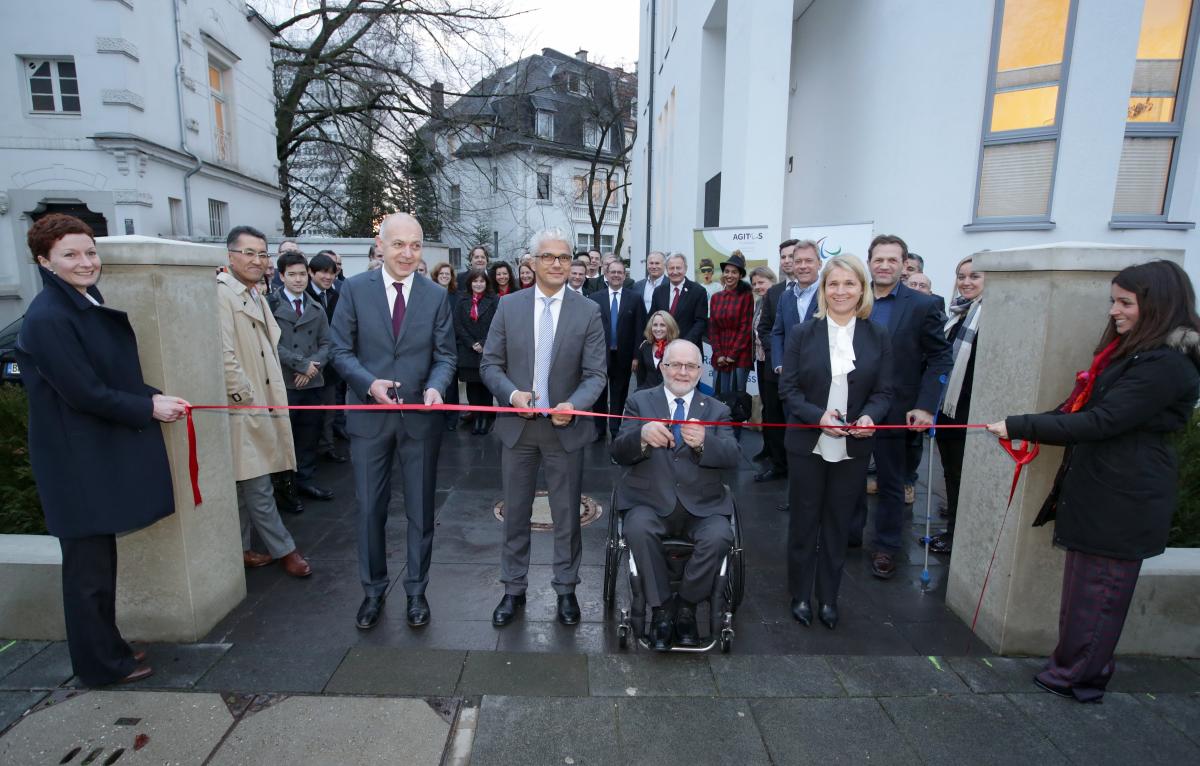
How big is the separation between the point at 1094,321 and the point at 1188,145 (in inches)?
236

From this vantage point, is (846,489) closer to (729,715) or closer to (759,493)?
(729,715)

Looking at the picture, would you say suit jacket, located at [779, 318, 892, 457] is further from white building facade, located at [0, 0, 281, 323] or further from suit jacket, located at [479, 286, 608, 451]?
white building facade, located at [0, 0, 281, 323]

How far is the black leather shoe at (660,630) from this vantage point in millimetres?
3209

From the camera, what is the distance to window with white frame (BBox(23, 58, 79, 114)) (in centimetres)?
1202

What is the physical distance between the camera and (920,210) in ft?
25.8

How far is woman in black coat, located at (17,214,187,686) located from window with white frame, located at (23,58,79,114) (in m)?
12.9

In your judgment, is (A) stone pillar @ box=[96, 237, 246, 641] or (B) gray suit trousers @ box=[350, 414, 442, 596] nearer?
(A) stone pillar @ box=[96, 237, 246, 641]

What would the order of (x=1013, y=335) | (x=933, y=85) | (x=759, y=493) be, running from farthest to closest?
1. (x=933, y=85)
2. (x=759, y=493)
3. (x=1013, y=335)

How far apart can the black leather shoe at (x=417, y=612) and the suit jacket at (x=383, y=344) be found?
0.93 meters

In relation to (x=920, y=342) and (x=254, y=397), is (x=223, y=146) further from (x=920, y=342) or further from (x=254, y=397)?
(x=920, y=342)

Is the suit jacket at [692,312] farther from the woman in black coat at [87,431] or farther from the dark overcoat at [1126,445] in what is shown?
the woman in black coat at [87,431]

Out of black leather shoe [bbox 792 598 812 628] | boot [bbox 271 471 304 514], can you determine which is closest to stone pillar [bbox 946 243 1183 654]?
black leather shoe [bbox 792 598 812 628]

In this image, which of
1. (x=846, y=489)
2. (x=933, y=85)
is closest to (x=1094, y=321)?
(x=846, y=489)

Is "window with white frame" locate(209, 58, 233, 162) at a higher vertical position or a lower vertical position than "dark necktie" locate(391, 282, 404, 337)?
higher
